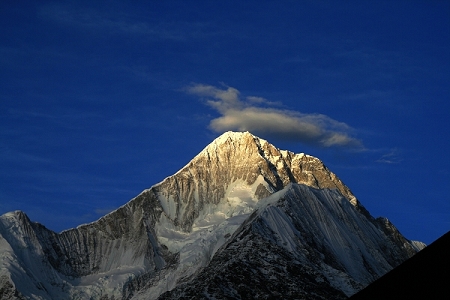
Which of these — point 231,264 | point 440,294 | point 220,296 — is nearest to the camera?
point 440,294

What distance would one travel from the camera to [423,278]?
69.1ft

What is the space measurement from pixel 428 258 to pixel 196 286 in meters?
160

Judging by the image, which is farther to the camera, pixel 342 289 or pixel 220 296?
pixel 342 289

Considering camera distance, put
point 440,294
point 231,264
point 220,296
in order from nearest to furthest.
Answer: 1. point 440,294
2. point 220,296
3. point 231,264

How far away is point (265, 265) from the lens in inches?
7795

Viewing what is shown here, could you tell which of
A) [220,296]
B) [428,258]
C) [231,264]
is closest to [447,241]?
[428,258]

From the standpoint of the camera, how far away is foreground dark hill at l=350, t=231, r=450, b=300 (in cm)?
2070

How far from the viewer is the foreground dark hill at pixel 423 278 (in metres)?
Answer: 20.7

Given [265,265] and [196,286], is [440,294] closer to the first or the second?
[196,286]

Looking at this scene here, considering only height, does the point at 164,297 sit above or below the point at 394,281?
above

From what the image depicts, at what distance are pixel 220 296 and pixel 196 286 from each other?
828cm

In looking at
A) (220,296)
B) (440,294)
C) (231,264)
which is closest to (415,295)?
(440,294)

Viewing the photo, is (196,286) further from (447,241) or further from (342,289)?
(447,241)

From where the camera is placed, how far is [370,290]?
22.2 m
